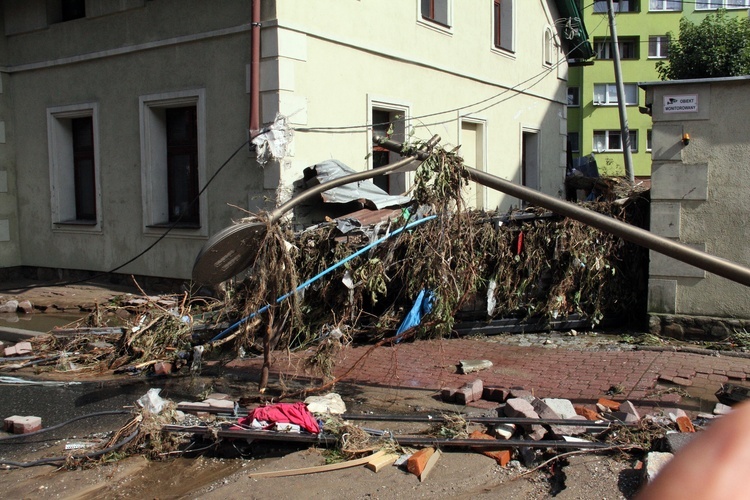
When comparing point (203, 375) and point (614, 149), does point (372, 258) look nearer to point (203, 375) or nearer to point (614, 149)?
point (203, 375)

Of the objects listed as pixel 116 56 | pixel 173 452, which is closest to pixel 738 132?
pixel 173 452

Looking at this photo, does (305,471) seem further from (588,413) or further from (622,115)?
(622,115)

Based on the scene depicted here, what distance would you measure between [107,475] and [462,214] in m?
3.31

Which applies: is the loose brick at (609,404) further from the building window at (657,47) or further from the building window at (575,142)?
the building window at (657,47)

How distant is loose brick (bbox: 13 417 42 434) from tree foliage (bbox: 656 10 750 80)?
911 inches

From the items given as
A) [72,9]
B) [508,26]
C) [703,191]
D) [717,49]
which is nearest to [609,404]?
Result: [703,191]

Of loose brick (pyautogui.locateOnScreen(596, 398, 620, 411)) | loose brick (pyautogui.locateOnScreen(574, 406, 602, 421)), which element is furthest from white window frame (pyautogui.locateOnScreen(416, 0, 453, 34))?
loose brick (pyautogui.locateOnScreen(574, 406, 602, 421))

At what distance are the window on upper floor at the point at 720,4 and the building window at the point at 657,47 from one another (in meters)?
2.32

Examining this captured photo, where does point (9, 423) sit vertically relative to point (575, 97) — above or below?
below

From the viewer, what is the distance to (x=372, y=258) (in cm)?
786

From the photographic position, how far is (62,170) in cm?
1306

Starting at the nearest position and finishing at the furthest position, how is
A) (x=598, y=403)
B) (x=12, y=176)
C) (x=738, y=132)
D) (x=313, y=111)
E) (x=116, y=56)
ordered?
1. (x=598, y=403)
2. (x=738, y=132)
3. (x=313, y=111)
4. (x=116, y=56)
5. (x=12, y=176)

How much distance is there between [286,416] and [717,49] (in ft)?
76.6

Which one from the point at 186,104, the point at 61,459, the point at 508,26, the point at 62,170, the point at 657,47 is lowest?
the point at 61,459
